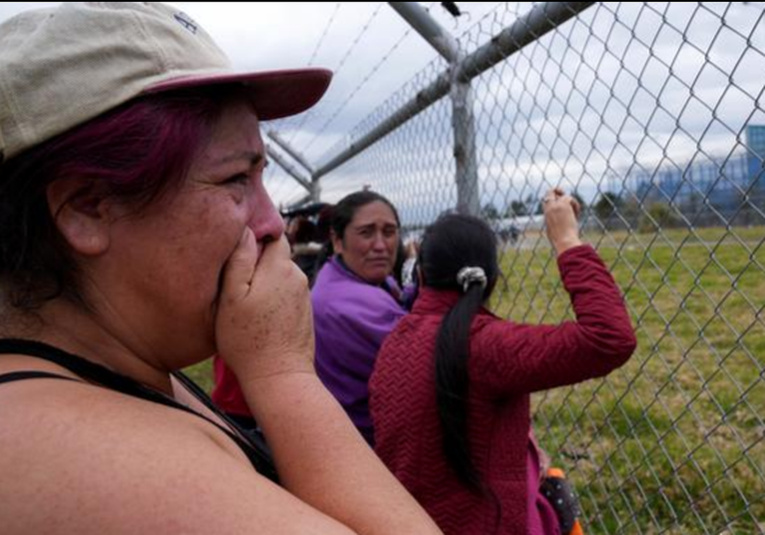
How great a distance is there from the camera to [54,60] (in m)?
0.91

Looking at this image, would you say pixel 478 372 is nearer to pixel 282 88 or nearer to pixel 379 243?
pixel 282 88

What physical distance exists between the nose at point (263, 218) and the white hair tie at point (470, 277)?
104cm

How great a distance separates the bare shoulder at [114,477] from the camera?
2.37 feet

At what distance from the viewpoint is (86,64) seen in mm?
915

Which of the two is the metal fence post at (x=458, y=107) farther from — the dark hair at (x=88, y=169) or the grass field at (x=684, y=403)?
the dark hair at (x=88, y=169)

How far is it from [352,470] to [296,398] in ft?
0.40

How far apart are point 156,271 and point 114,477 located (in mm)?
310

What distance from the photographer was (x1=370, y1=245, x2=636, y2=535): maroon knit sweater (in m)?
1.82

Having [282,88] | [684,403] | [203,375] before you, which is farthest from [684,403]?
[203,375]

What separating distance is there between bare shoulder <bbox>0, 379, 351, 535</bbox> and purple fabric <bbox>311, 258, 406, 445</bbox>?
5.84 feet

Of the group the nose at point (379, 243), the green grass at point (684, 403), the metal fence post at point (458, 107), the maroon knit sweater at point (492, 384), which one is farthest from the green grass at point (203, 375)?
the maroon knit sweater at point (492, 384)

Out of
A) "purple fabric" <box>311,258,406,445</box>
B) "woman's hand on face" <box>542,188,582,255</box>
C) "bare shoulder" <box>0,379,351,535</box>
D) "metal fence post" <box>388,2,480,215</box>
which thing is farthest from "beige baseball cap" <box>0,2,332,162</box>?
"metal fence post" <box>388,2,480,215</box>

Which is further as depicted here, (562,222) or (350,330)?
(350,330)

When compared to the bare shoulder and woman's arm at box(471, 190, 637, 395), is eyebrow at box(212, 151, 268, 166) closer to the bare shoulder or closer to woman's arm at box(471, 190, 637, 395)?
the bare shoulder
